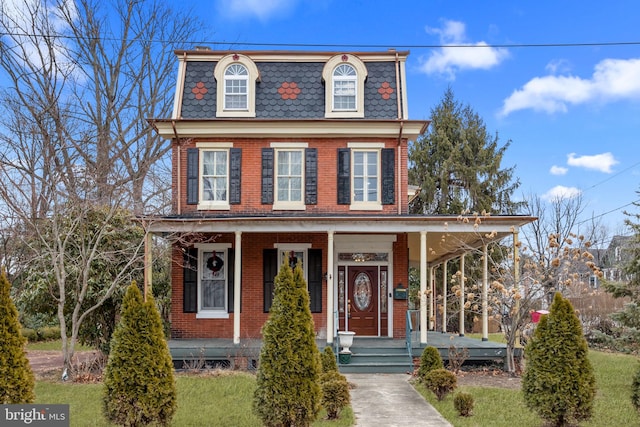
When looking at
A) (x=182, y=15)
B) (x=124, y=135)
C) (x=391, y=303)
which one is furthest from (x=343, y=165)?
(x=182, y=15)

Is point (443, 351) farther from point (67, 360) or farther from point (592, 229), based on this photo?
point (592, 229)

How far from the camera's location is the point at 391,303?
683 inches

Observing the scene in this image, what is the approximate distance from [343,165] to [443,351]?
19.2 ft

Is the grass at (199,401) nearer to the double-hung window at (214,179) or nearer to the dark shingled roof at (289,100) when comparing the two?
the double-hung window at (214,179)

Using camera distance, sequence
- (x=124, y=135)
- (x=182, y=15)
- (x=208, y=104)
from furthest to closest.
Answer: (x=182, y=15) → (x=124, y=135) → (x=208, y=104)

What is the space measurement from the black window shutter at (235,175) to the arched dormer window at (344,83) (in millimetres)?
2898

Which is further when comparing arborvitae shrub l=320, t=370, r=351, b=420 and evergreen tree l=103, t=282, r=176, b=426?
arborvitae shrub l=320, t=370, r=351, b=420

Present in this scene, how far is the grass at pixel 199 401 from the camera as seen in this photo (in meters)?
9.10

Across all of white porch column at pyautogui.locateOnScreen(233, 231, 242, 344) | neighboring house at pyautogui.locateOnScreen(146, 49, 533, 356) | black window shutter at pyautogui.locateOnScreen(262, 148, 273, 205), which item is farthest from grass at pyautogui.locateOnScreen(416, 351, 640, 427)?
black window shutter at pyautogui.locateOnScreen(262, 148, 273, 205)

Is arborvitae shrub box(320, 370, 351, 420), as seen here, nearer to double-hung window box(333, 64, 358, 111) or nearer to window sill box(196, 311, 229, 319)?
window sill box(196, 311, 229, 319)

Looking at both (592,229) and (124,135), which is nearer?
(124,135)

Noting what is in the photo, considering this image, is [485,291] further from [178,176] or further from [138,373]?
[138,373]

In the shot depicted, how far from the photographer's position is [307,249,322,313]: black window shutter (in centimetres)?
1717

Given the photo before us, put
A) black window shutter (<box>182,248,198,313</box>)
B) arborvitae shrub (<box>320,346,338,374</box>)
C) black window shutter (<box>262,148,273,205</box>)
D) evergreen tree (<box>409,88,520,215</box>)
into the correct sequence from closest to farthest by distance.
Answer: arborvitae shrub (<box>320,346,338,374</box>)
black window shutter (<box>182,248,198,313</box>)
black window shutter (<box>262,148,273,205</box>)
evergreen tree (<box>409,88,520,215</box>)
